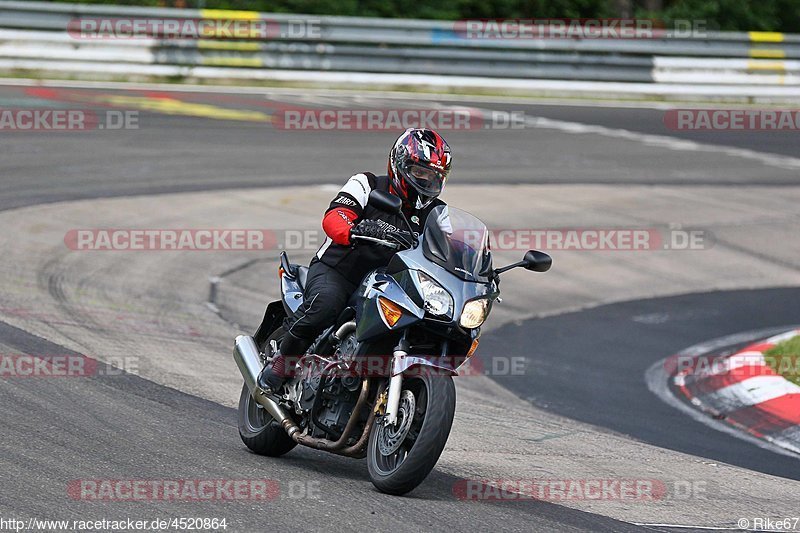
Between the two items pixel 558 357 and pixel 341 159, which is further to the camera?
pixel 341 159

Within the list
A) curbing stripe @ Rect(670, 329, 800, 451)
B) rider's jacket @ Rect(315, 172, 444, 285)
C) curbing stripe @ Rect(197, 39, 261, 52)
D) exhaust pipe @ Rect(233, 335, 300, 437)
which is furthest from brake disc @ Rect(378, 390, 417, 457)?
curbing stripe @ Rect(197, 39, 261, 52)

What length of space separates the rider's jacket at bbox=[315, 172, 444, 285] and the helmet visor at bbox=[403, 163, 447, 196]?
0.17 meters

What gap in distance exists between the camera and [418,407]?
19.5 ft

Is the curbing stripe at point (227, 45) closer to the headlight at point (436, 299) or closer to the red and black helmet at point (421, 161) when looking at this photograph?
the red and black helmet at point (421, 161)

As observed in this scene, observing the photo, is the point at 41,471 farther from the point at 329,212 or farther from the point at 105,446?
the point at 329,212

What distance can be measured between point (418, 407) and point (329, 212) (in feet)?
4.12

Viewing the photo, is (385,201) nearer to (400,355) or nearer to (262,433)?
(400,355)

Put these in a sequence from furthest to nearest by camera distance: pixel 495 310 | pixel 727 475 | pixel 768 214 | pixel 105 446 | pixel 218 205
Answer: pixel 768 214
pixel 218 205
pixel 495 310
pixel 727 475
pixel 105 446

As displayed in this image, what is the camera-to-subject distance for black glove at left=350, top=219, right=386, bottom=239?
6301 millimetres

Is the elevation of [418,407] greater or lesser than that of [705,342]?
greater

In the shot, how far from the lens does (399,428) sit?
237 inches

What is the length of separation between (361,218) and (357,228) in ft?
0.92

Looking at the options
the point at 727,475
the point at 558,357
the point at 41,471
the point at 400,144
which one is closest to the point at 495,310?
the point at 558,357

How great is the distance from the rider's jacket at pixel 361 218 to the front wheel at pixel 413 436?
2.81 ft
